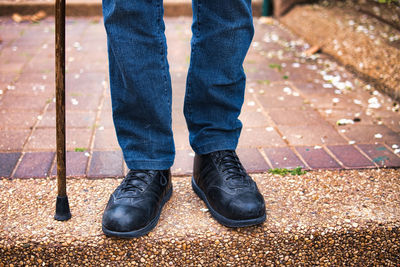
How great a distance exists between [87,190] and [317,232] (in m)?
0.97

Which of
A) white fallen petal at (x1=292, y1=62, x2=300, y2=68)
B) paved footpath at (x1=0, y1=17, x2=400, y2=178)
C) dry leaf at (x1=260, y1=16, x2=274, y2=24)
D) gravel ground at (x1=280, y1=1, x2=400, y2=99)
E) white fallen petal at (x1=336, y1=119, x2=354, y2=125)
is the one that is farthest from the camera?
dry leaf at (x1=260, y1=16, x2=274, y2=24)

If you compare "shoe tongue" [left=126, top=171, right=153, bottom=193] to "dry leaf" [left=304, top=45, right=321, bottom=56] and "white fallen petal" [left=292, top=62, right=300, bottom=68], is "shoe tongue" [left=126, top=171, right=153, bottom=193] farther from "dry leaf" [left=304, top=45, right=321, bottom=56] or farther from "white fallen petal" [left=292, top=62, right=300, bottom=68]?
"dry leaf" [left=304, top=45, right=321, bottom=56]

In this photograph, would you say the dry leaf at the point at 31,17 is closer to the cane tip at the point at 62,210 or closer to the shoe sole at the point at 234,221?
Answer: the cane tip at the point at 62,210

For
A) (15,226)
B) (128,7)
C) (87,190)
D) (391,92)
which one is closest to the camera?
(128,7)

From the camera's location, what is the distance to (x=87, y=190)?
1637 mm

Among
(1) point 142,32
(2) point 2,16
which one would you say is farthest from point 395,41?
(2) point 2,16

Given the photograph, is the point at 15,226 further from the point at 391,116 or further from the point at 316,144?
the point at 391,116

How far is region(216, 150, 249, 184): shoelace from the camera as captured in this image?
1505mm

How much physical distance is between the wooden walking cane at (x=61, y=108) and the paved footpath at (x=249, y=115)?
0.34 meters

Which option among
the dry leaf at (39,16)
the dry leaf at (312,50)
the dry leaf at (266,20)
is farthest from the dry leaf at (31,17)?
the dry leaf at (312,50)

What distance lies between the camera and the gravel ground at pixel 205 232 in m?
1.37

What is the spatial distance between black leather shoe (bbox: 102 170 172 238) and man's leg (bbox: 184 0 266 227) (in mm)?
200

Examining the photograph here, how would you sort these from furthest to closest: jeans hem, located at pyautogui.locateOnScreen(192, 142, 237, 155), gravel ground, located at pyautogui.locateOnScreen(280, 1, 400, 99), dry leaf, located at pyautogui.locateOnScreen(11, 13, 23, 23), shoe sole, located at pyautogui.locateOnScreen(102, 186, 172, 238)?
dry leaf, located at pyautogui.locateOnScreen(11, 13, 23, 23), gravel ground, located at pyautogui.locateOnScreen(280, 1, 400, 99), jeans hem, located at pyautogui.locateOnScreen(192, 142, 237, 155), shoe sole, located at pyautogui.locateOnScreen(102, 186, 172, 238)

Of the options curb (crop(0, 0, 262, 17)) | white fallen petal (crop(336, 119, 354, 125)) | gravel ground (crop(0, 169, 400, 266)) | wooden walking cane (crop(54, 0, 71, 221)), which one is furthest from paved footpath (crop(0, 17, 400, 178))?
curb (crop(0, 0, 262, 17))
